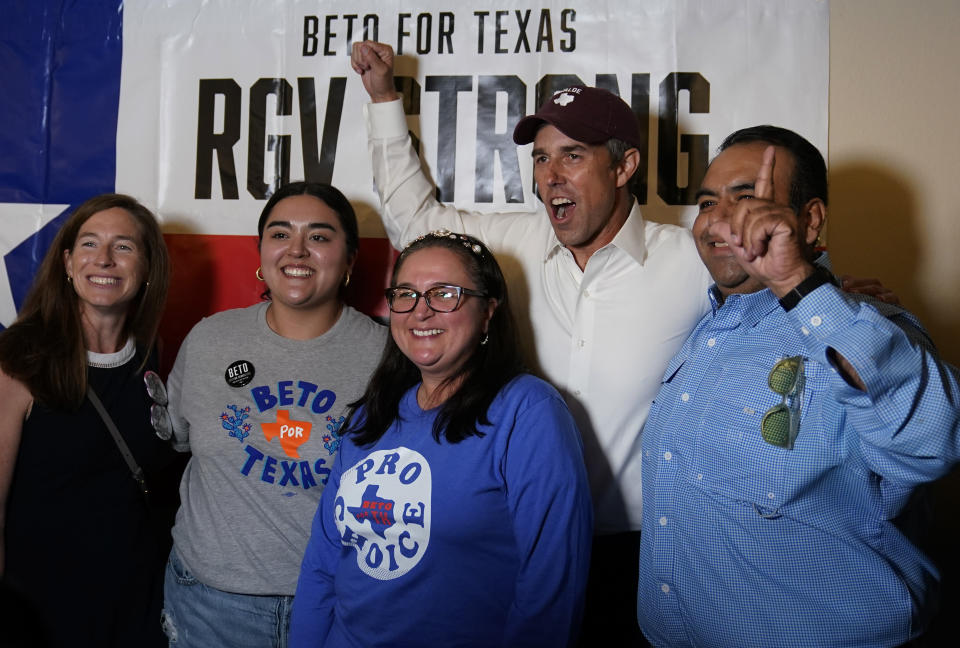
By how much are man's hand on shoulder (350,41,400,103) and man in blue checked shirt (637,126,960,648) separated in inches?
40.3

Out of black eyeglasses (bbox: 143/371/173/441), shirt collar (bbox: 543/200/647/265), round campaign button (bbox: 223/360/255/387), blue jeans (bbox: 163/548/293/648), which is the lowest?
blue jeans (bbox: 163/548/293/648)

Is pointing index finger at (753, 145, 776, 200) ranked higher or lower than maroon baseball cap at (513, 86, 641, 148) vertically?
lower

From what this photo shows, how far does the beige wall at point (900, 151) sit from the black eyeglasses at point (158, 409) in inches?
76.0

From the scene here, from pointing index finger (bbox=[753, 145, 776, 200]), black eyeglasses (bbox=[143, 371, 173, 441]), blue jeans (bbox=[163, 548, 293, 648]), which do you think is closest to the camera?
pointing index finger (bbox=[753, 145, 776, 200])

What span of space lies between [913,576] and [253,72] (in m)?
2.23

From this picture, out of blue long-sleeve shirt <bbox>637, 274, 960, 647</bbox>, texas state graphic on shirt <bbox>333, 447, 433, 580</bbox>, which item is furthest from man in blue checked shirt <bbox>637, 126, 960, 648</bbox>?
texas state graphic on shirt <bbox>333, 447, 433, 580</bbox>

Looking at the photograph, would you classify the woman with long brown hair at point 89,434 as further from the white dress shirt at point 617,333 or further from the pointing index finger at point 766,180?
the pointing index finger at point 766,180

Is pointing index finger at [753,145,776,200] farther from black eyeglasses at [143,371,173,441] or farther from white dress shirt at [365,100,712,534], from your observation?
black eyeglasses at [143,371,173,441]

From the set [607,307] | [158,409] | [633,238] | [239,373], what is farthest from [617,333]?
[158,409]

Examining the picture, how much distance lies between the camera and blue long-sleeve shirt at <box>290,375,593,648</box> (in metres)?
1.27

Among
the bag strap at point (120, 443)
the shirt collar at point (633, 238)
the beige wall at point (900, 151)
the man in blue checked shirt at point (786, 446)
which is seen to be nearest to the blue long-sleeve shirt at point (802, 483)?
the man in blue checked shirt at point (786, 446)

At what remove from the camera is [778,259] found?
100 cm

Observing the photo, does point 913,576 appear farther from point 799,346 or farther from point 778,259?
point 778,259

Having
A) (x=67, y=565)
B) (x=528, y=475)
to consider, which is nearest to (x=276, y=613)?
(x=67, y=565)
